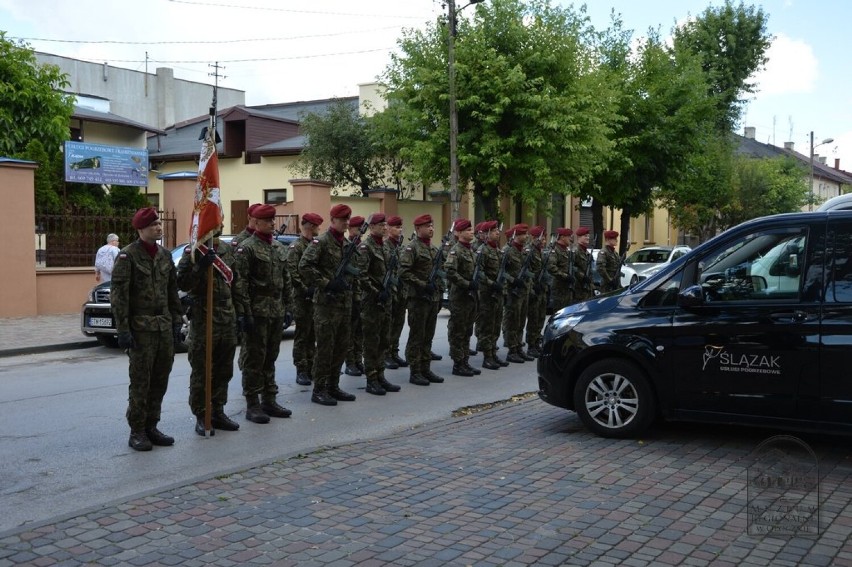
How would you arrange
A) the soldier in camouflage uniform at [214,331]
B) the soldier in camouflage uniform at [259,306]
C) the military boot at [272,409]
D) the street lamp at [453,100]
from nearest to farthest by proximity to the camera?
1. the soldier in camouflage uniform at [214,331]
2. the soldier in camouflage uniform at [259,306]
3. the military boot at [272,409]
4. the street lamp at [453,100]

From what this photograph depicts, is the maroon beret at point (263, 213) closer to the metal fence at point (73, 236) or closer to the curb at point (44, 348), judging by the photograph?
the curb at point (44, 348)

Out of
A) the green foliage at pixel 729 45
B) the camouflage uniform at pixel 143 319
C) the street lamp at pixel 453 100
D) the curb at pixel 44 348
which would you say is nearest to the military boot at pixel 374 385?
the camouflage uniform at pixel 143 319

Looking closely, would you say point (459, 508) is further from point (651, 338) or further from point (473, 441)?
point (651, 338)

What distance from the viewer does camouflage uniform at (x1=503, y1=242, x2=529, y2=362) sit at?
12.0 m

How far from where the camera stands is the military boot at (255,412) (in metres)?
8.09

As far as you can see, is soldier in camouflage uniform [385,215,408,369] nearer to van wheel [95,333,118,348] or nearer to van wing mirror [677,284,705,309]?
van wing mirror [677,284,705,309]

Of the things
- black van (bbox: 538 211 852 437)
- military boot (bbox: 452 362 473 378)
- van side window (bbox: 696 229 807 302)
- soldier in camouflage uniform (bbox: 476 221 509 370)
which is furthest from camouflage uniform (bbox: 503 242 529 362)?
van side window (bbox: 696 229 807 302)

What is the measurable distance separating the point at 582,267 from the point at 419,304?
4236mm

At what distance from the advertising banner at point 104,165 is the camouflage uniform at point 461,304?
40.2 ft

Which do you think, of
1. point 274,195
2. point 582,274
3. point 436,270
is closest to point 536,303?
point 582,274

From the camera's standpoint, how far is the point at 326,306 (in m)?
8.83

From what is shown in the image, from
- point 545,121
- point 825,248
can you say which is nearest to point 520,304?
point 825,248

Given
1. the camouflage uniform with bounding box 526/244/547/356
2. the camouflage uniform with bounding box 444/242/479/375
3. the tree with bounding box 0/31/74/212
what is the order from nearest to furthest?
the camouflage uniform with bounding box 444/242/479/375 < the camouflage uniform with bounding box 526/244/547/356 < the tree with bounding box 0/31/74/212

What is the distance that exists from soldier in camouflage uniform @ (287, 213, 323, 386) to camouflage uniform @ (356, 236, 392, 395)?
2.12 feet
